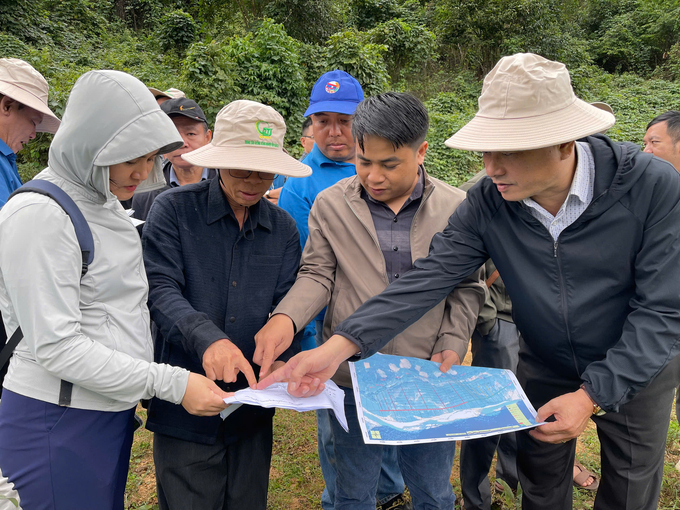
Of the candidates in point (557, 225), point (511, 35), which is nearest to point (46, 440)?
point (557, 225)

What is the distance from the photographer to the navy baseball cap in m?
2.76

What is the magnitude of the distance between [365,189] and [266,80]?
29.2ft

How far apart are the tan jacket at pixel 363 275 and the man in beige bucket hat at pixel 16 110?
166 centimetres

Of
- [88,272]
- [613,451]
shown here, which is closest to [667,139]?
[613,451]

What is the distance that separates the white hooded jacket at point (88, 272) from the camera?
51.5 inches

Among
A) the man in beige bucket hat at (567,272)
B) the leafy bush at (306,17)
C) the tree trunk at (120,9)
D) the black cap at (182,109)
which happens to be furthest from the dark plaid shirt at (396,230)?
the tree trunk at (120,9)

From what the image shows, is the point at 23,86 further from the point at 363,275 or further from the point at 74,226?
the point at 363,275

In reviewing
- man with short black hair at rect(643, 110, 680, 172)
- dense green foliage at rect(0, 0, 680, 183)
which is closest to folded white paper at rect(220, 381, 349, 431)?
man with short black hair at rect(643, 110, 680, 172)

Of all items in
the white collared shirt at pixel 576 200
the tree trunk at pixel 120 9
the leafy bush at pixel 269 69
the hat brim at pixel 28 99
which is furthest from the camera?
the tree trunk at pixel 120 9

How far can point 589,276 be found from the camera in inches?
64.3

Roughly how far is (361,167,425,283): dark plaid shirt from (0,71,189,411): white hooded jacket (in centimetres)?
83

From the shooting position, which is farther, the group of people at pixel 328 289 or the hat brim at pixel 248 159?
the hat brim at pixel 248 159

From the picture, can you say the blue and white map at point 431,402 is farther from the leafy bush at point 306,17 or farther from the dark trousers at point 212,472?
the leafy bush at point 306,17

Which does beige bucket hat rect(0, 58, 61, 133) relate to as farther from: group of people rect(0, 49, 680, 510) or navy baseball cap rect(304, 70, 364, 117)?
navy baseball cap rect(304, 70, 364, 117)
